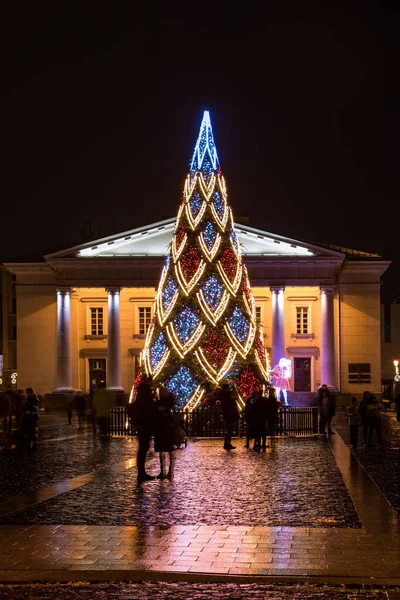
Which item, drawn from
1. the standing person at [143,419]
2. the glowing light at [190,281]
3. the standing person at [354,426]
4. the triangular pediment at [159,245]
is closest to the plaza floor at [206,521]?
the standing person at [143,419]

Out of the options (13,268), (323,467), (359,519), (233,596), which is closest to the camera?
(233,596)

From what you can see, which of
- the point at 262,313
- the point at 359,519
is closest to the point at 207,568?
the point at 359,519

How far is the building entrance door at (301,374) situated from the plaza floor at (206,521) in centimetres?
4120

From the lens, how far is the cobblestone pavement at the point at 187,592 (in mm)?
8430

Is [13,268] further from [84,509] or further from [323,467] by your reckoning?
[84,509]

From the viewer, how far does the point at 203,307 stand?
97.9ft

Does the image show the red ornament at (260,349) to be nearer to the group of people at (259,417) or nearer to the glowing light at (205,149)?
the group of people at (259,417)

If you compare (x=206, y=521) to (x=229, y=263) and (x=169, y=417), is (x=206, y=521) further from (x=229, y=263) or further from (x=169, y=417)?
(x=229, y=263)

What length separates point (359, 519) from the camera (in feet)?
41.0

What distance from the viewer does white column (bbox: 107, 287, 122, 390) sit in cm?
5794

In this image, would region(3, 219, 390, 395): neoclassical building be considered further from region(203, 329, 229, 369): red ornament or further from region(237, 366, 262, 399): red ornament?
region(203, 329, 229, 369): red ornament

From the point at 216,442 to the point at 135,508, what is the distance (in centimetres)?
1391


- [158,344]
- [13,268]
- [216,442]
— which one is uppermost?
[13,268]

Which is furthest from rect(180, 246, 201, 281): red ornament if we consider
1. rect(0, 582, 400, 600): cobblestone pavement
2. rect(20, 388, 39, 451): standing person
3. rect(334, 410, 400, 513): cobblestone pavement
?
rect(0, 582, 400, 600): cobblestone pavement
